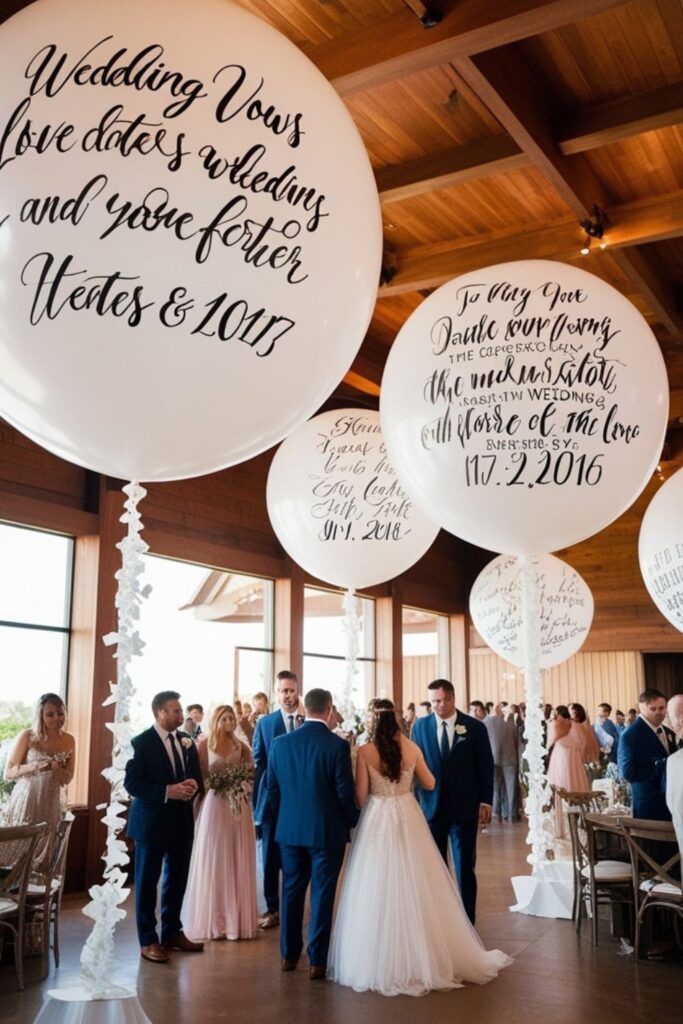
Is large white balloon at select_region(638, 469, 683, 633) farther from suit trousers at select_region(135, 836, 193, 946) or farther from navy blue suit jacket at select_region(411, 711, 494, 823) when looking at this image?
suit trousers at select_region(135, 836, 193, 946)

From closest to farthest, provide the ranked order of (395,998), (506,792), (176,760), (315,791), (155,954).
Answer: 1. (395,998)
2. (315,791)
3. (155,954)
4. (176,760)
5. (506,792)

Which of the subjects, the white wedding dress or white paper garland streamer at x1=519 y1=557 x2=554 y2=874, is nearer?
the white wedding dress

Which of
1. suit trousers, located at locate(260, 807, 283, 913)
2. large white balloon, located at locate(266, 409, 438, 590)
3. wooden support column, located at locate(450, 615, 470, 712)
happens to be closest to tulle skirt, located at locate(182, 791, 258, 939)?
suit trousers, located at locate(260, 807, 283, 913)

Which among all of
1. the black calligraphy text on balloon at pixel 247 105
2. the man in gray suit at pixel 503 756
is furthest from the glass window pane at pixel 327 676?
the black calligraphy text on balloon at pixel 247 105

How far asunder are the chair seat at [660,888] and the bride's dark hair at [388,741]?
1.49 metres

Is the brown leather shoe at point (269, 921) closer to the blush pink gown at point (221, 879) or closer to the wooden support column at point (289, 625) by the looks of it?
the blush pink gown at point (221, 879)

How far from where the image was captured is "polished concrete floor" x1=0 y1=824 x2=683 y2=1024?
13.1ft

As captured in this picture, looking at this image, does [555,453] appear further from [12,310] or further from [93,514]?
[93,514]

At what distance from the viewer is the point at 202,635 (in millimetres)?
9281

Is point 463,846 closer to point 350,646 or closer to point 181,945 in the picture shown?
point 350,646

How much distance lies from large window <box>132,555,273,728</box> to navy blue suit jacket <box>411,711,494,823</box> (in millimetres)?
3521

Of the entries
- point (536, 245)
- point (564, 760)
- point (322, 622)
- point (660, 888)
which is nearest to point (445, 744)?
point (660, 888)

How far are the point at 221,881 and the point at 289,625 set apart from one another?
16.1 feet

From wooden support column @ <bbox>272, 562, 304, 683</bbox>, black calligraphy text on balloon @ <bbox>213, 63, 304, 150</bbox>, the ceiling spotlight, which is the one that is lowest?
wooden support column @ <bbox>272, 562, 304, 683</bbox>
